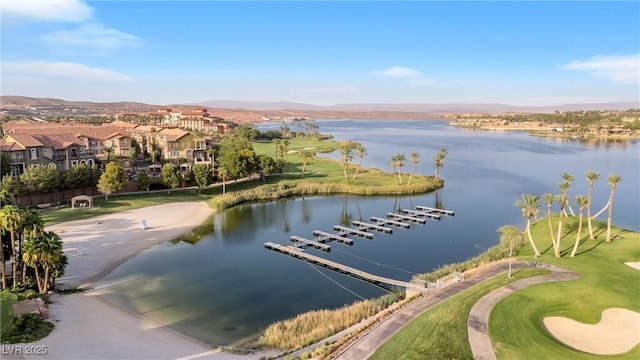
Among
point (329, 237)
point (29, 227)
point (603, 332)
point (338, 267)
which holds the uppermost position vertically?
point (29, 227)

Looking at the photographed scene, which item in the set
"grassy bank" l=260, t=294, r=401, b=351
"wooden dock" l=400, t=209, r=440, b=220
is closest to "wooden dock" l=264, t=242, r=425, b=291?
"grassy bank" l=260, t=294, r=401, b=351

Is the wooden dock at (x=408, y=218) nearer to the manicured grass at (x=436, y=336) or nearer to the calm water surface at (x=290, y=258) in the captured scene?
the calm water surface at (x=290, y=258)

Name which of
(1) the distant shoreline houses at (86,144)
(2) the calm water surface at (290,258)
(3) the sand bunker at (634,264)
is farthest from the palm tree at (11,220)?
(3) the sand bunker at (634,264)

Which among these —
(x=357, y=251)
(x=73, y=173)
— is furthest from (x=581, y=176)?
(x=73, y=173)

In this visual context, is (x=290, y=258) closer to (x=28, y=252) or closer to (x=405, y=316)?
(x=405, y=316)

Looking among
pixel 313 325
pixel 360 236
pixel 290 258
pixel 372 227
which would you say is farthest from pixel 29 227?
pixel 372 227

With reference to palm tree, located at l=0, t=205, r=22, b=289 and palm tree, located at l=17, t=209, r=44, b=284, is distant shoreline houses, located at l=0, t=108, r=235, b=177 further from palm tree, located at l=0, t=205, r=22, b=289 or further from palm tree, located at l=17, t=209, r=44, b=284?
palm tree, located at l=0, t=205, r=22, b=289

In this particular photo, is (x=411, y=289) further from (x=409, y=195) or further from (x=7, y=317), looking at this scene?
(x=409, y=195)
